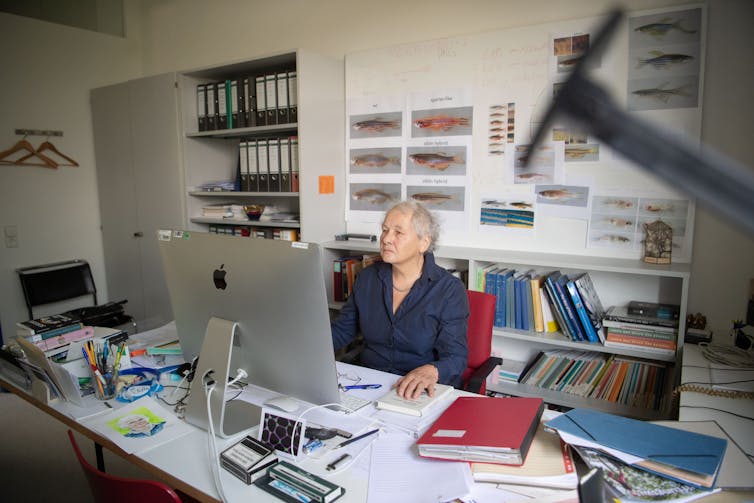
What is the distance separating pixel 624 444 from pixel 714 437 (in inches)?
8.4

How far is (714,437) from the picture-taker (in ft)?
3.62

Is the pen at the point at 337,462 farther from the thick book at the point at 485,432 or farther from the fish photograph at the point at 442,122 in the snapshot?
the fish photograph at the point at 442,122

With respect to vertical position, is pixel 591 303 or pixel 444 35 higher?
pixel 444 35

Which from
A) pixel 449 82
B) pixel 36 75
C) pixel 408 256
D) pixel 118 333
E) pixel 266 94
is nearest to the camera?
pixel 118 333

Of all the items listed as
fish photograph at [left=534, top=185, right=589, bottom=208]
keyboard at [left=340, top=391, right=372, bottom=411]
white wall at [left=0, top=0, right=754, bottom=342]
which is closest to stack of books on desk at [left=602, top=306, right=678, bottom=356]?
white wall at [left=0, top=0, right=754, bottom=342]

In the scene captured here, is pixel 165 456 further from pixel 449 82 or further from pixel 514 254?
pixel 449 82

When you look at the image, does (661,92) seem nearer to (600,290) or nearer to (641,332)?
(600,290)

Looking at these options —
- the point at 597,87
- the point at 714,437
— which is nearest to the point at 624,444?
the point at 714,437

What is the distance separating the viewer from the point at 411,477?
110 centimetres

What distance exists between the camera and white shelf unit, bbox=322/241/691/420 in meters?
2.10

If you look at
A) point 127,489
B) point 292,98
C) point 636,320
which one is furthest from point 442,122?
point 127,489

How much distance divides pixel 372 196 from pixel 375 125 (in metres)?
0.43

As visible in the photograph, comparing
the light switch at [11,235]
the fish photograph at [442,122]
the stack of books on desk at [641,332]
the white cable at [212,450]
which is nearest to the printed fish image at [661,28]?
the fish photograph at [442,122]

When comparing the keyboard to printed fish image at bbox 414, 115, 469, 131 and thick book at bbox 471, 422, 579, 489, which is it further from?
printed fish image at bbox 414, 115, 469, 131
